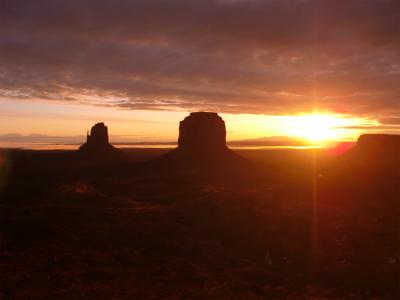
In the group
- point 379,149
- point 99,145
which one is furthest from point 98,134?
point 379,149

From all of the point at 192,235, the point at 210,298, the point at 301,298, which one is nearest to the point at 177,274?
the point at 210,298

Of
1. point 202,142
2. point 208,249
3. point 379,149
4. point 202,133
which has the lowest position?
point 208,249

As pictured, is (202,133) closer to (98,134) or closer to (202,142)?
(202,142)

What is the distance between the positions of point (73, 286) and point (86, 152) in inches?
5200

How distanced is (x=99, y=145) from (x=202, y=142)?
51201mm

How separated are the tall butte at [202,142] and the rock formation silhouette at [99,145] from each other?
4100 cm

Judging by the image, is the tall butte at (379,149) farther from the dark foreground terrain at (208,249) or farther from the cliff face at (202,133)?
the dark foreground terrain at (208,249)

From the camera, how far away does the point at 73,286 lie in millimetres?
19109

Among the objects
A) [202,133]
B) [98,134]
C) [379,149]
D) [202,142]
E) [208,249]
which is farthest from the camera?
[98,134]

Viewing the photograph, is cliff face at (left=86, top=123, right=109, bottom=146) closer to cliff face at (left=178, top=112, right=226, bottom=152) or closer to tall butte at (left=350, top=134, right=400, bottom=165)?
cliff face at (left=178, top=112, right=226, bottom=152)

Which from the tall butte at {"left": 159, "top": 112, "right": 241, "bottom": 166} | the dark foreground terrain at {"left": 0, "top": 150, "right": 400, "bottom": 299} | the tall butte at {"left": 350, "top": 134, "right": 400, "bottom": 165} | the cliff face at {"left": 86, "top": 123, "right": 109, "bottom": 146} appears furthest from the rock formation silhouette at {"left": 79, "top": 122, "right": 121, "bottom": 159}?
the dark foreground terrain at {"left": 0, "top": 150, "right": 400, "bottom": 299}

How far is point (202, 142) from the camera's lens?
109 m

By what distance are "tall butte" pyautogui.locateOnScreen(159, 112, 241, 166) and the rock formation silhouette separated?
41003mm

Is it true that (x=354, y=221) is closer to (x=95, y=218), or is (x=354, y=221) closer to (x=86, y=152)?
(x=95, y=218)
